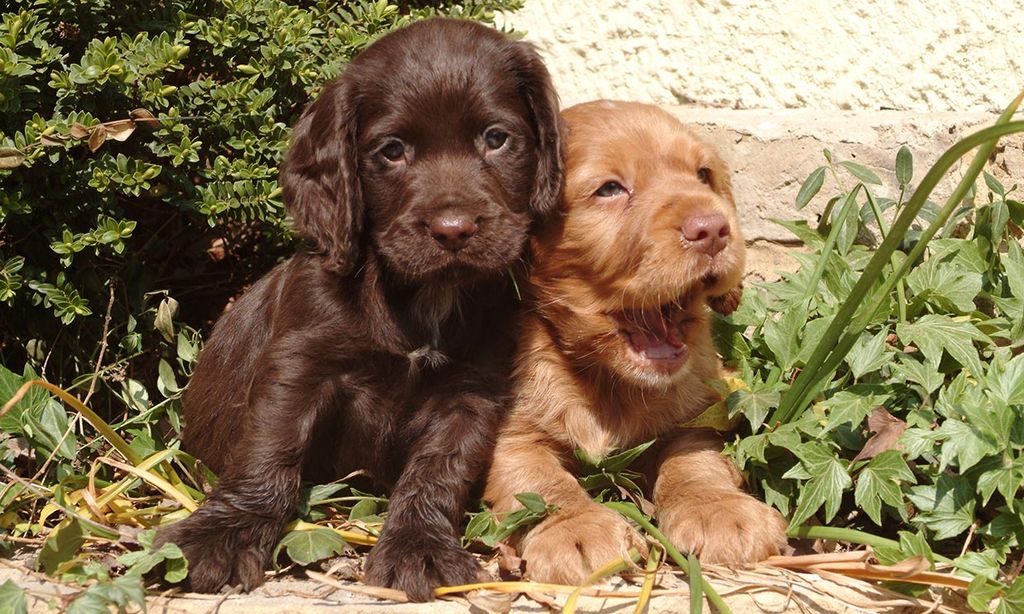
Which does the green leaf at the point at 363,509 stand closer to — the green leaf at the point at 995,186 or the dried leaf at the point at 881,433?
the dried leaf at the point at 881,433

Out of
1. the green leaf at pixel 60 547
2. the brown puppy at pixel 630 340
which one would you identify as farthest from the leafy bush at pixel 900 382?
the green leaf at pixel 60 547

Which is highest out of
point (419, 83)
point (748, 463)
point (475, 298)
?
point (419, 83)

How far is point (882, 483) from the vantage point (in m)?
→ 3.20

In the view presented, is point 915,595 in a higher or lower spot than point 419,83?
lower

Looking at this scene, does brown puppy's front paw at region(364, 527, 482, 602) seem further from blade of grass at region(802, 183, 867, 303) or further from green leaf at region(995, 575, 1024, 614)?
blade of grass at region(802, 183, 867, 303)

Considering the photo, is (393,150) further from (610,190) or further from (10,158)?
Answer: (10,158)

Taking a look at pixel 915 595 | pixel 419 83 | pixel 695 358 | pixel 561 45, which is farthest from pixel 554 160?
pixel 561 45

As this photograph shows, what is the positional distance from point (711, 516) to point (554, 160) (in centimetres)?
126

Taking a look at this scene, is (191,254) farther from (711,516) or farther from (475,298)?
(711,516)

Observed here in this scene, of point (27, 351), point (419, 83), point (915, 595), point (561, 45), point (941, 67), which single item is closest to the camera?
point (915, 595)

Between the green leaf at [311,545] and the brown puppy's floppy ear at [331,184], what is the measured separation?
82 cm

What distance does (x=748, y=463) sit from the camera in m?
3.66

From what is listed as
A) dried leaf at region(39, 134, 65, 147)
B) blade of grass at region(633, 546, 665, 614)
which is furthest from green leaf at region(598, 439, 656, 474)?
dried leaf at region(39, 134, 65, 147)

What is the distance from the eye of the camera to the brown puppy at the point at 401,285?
330cm
